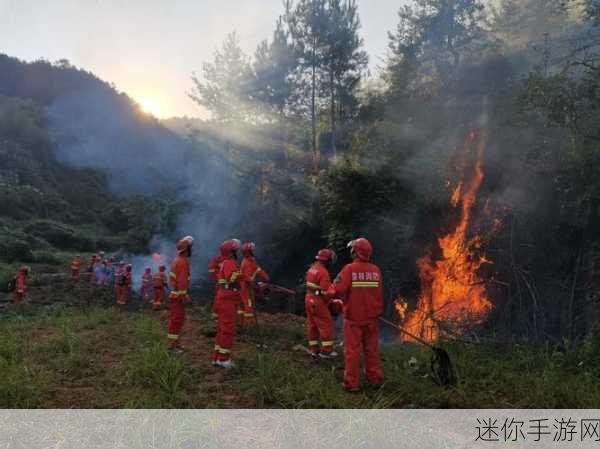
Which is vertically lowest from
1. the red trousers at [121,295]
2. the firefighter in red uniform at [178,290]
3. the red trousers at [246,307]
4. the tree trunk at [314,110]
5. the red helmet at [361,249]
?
the red trousers at [121,295]

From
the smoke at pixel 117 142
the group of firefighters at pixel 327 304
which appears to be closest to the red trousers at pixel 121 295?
the group of firefighters at pixel 327 304

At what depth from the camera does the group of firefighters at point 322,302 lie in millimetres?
6426

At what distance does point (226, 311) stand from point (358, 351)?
2.38 m

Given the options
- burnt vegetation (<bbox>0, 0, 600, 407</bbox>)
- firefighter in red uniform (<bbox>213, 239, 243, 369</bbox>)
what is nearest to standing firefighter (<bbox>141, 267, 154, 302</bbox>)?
burnt vegetation (<bbox>0, 0, 600, 407</bbox>)

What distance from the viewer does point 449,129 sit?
47.6 ft

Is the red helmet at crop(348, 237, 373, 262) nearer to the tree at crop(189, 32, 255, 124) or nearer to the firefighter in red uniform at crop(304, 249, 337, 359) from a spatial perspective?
the firefighter in red uniform at crop(304, 249, 337, 359)

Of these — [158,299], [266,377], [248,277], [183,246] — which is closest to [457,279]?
[248,277]

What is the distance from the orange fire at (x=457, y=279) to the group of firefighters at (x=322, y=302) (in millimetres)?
2797

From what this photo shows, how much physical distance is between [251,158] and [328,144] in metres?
4.81

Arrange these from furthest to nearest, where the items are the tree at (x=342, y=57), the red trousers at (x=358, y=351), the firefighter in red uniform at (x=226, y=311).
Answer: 1. the tree at (x=342, y=57)
2. the firefighter in red uniform at (x=226, y=311)
3. the red trousers at (x=358, y=351)

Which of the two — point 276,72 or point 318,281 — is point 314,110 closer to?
point 276,72

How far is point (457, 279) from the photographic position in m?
10.8

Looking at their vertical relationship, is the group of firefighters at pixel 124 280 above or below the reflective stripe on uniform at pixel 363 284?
below

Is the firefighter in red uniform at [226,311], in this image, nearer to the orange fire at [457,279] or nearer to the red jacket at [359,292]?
the red jacket at [359,292]
